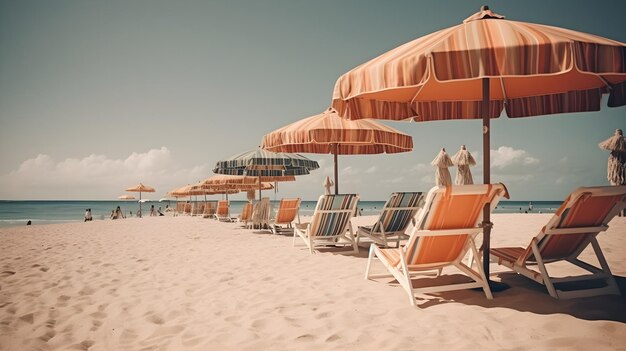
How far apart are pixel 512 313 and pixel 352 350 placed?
1.27 meters

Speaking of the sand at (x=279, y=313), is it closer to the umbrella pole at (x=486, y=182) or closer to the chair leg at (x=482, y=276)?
the chair leg at (x=482, y=276)

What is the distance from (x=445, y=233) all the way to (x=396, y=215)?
8.45 feet

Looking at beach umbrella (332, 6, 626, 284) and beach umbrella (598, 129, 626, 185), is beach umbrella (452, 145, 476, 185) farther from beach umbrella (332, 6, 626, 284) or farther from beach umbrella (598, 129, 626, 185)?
beach umbrella (332, 6, 626, 284)

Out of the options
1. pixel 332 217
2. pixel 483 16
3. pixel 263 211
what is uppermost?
pixel 483 16

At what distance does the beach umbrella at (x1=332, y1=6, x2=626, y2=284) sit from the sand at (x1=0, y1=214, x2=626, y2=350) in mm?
722

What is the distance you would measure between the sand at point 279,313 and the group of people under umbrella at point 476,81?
2.32 ft

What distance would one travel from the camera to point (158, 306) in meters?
3.10

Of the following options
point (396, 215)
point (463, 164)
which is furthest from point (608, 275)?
point (463, 164)

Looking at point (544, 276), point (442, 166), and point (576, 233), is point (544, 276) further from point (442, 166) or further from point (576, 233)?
point (442, 166)

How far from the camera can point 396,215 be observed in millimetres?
5391

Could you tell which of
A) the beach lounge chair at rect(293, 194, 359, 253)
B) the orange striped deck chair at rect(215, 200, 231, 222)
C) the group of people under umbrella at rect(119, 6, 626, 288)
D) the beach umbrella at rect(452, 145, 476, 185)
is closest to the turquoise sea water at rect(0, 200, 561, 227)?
the orange striped deck chair at rect(215, 200, 231, 222)

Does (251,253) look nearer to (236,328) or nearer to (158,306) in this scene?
(158,306)

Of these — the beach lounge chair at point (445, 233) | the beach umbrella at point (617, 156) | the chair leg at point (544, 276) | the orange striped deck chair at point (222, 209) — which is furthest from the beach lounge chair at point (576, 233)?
the orange striped deck chair at point (222, 209)

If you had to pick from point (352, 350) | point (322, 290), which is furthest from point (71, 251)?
point (352, 350)
